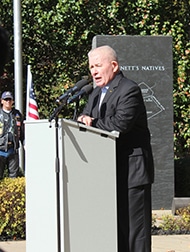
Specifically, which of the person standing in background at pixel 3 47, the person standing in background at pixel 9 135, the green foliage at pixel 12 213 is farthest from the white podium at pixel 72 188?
the person standing in background at pixel 9 135

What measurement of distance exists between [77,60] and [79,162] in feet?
36.5

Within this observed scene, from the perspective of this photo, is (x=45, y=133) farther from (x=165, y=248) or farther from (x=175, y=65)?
(x=175, y=65)

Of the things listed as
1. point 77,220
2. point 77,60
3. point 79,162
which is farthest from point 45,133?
point 77,60

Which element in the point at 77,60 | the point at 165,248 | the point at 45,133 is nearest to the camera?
the point at 45,133

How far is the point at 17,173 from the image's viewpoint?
38.3ft

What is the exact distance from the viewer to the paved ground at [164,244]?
7523 mm

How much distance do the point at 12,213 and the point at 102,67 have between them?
140 inches

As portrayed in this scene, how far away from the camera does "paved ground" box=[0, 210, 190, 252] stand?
7.52m

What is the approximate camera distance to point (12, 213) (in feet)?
26.8

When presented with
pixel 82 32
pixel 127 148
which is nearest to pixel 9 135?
pixel 82 32

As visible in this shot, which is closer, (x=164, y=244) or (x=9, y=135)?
(x=164, y=244)

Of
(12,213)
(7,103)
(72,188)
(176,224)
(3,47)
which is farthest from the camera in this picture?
(7,103)

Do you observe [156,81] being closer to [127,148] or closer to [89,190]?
[127,148]

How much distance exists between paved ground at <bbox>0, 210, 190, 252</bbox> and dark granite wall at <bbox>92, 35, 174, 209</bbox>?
3047 millimetres
